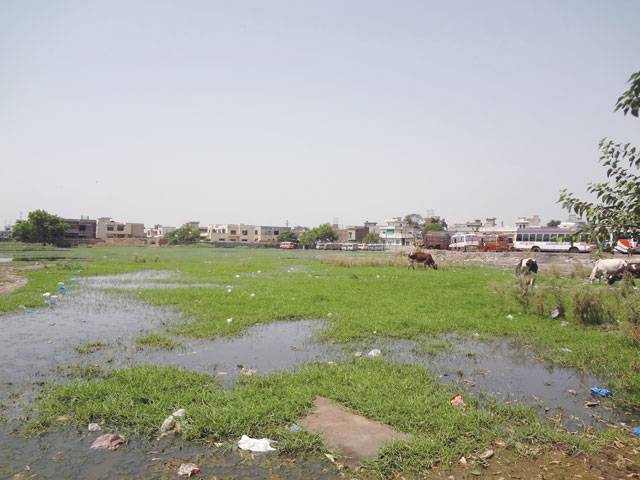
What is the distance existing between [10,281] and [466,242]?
51888 mm

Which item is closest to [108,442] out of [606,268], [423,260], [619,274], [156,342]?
[156,342]

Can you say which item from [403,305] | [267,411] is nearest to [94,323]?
[267,411]

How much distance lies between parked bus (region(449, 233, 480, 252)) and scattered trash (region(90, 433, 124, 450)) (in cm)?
5515

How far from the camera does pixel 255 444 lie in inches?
174

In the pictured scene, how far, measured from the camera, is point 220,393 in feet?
18.6

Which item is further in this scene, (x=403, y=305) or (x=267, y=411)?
(x=403, y=305)

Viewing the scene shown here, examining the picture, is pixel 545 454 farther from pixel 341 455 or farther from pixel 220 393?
pixel 220 393

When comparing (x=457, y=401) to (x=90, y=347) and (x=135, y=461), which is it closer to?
(x=135, y=461)

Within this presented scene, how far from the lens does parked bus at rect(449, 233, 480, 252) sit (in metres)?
56.3

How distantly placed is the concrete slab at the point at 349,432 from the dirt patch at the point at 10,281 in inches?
588

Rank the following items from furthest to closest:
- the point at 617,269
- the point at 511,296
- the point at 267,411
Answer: the point at 617,269
the point at 511,296
the point at 267,411

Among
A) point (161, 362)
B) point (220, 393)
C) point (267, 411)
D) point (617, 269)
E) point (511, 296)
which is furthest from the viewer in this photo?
point (617, 269)

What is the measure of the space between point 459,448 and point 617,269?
1687 cm

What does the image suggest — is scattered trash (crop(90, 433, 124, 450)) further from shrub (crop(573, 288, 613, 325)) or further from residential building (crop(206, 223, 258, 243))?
residential building (crop(206, 223, 258, 243))
